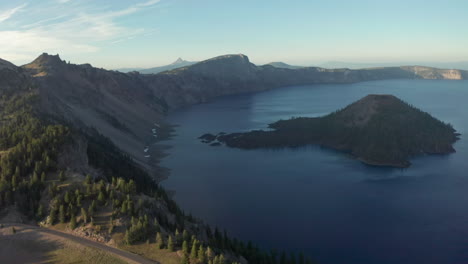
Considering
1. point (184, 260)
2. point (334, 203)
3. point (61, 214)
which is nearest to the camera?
point (184, 260)

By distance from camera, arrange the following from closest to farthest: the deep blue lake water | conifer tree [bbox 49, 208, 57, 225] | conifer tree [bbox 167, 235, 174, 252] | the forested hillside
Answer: conifer tree [bbox 167, 235, 174, 252] → the forested hillside → conifer tree [bbox 49, 208, 57, 225] → the deep blue lake water

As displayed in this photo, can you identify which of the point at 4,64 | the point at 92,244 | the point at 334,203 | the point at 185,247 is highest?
the point at 4,64

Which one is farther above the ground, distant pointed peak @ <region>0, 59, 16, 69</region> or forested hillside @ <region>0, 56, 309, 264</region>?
distant pointed peak @ <region>0, 59, 16, 69</region>

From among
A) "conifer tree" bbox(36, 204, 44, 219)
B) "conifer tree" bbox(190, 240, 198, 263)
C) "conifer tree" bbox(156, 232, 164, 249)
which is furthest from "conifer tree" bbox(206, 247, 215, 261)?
"conifer tree" bbox(36, 204, 44, 219)

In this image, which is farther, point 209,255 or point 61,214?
point 61,214

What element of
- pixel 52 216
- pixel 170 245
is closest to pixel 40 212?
pixel 52 216

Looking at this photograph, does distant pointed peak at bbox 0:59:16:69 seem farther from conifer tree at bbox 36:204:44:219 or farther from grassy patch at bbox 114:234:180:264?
grassy patch at bbox 114:234:180:264

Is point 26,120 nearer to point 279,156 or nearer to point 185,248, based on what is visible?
point 185,248

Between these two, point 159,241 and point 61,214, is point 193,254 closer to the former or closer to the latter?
point 159,241

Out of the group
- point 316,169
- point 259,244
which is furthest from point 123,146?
point 259,244
